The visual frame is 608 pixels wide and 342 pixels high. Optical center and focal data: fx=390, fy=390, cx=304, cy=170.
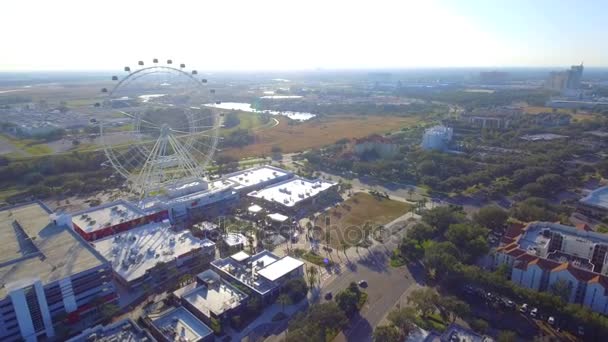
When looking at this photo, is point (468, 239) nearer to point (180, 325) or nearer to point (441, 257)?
point (441, 257)

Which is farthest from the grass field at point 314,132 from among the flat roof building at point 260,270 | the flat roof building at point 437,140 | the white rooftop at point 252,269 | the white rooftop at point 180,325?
the white rooftop at point 180,325

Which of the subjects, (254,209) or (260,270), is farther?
(254,209)

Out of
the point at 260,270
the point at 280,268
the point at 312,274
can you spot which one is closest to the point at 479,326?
the point at 312,274

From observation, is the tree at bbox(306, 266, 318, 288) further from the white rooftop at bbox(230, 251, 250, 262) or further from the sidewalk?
Answer: the white rooftop at bbox(230, 251, 250, 262)

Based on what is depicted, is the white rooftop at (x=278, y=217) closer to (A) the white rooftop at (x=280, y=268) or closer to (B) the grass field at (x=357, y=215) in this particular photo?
(B) the grass field at (x=357, y=215)

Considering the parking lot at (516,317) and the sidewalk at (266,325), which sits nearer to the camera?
the parking lot at (516,317)

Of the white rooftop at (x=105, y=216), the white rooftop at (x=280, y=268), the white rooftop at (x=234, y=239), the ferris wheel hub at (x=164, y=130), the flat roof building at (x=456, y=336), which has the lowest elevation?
the white rooftop at (x=234, y=239)

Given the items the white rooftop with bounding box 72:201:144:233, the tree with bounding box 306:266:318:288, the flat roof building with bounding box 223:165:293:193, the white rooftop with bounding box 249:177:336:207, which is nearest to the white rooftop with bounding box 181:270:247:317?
the tree with bounding box 306:266:318:288
